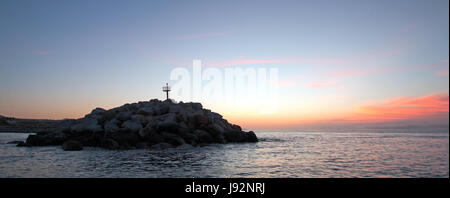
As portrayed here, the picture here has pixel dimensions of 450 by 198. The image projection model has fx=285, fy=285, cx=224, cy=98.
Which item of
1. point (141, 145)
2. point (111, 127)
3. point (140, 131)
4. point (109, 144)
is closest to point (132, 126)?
point (140, 131)

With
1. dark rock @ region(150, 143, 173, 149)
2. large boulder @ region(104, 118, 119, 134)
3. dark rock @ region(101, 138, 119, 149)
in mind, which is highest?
large boulder @ region(104, 118, 119, 134)

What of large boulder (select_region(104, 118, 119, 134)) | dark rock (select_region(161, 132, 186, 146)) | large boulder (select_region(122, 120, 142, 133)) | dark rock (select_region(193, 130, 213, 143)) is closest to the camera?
dark rock (select_region(161, 132, 186, 146))

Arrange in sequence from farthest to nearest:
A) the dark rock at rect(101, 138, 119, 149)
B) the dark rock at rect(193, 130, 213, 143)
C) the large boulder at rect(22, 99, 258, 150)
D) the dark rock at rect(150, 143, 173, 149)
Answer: the dark rock at rect(193, 130, 213, 143) < the large boulder at rect(22, 99, 258, 150) < the dark rock at rect(150, 143, 173, 149) < the dark rock at rect(101, 138, 119, 149)

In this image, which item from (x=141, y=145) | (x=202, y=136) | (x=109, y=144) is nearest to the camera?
(x=109, y=144)

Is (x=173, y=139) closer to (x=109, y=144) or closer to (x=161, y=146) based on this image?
(x=161, y=146)

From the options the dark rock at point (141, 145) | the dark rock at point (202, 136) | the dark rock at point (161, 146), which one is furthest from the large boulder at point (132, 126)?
the dark rock at point (202, 136)

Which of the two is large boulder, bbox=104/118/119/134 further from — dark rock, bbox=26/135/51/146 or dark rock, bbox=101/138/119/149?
dark rock, bbox=26/135/51/146

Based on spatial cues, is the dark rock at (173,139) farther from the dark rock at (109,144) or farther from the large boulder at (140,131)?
the dark rock at (109,144)

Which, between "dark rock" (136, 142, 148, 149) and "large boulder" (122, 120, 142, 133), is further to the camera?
"large boulder" (122, 120, 142, 133)

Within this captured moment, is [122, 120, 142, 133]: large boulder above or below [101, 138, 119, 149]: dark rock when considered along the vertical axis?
above

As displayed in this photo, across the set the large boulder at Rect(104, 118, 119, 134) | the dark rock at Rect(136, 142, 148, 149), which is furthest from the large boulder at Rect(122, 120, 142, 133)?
the dark rock at Rect(136, 142, 148, 149)

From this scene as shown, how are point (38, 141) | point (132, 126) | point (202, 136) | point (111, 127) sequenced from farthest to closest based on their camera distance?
point (202, 136), point (132, 126), point (111, 127), point (38, 141)
